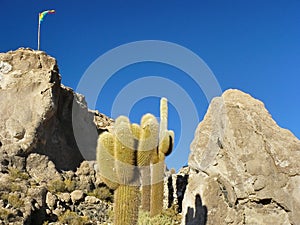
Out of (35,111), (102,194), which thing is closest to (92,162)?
(102,194)

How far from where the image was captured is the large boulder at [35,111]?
579 inches

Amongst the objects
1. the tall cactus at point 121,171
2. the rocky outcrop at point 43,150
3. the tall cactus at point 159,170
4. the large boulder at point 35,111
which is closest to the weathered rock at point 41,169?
the rocky outcrop at point 43,150

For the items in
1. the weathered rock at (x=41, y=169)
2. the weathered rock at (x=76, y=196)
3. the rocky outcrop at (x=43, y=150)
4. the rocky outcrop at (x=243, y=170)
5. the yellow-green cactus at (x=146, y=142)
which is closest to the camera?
the yellow-green cactus at (x=146, y=142)

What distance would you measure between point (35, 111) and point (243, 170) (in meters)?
9.83

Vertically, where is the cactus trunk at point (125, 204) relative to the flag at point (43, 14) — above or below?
below

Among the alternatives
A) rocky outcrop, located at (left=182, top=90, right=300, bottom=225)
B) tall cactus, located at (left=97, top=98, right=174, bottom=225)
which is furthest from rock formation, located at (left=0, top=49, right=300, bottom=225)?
tall cactus, located at (left=97, top=98, right=174, bottom=225)

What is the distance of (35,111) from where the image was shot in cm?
Result: 1511

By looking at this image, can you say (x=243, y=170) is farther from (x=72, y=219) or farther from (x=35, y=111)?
(x=35, y=111)

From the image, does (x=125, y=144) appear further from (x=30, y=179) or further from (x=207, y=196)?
(x=30, y=179)

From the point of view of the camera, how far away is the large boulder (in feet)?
48.2

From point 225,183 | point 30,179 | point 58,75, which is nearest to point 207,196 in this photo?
point 225,183

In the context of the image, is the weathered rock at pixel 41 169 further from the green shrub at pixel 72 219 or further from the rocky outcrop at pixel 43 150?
the green shrub at pixel 72 219

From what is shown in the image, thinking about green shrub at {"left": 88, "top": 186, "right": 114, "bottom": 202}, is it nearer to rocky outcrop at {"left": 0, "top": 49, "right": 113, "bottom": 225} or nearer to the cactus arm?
rocky outcrop at {"left": 0, "top": 49, "right": 113, "bottom": 225}

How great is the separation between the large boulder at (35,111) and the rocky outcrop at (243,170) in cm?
826
